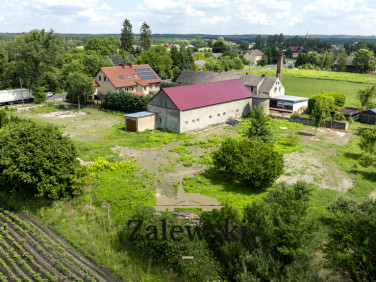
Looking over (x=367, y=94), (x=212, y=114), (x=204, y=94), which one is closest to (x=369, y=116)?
(x=367, y=94)

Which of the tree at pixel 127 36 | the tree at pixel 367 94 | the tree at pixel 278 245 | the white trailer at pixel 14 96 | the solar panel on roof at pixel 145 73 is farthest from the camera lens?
the tree at pixel 127 36

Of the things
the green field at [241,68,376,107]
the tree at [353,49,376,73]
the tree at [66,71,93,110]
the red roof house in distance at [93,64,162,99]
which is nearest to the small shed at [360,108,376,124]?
the green field at [241,68,376,107]

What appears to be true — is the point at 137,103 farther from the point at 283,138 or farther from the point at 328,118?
the point at 328,118

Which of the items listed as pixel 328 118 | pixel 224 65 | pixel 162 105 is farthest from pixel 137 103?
pixel 224 65

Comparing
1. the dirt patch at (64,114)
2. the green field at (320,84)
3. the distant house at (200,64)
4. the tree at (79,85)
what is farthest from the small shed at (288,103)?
the distant house at (200,64)

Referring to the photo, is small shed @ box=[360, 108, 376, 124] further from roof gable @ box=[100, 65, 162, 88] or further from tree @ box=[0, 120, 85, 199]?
tree @ box=[0, 120, 85, 199]

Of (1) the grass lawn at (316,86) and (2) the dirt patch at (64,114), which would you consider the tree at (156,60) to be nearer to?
(1) the grass lawn at (316,86)
